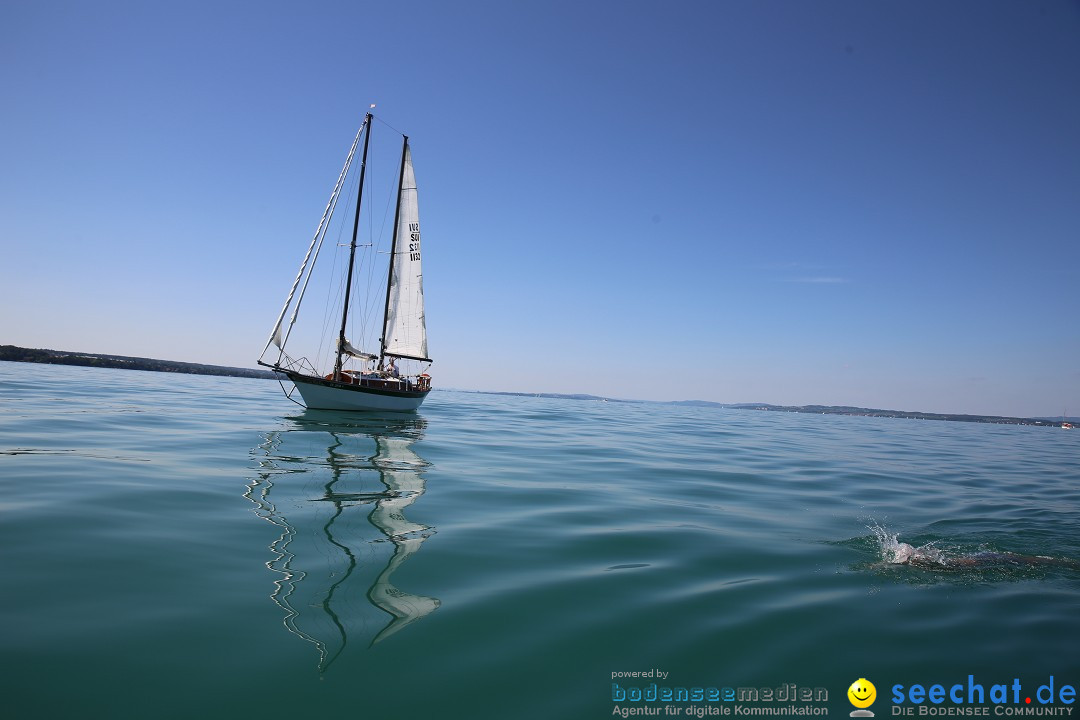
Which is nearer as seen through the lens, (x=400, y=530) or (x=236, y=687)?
(x=236, y=687)

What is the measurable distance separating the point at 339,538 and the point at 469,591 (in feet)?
7.97

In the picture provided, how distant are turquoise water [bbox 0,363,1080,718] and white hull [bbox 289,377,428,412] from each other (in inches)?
625

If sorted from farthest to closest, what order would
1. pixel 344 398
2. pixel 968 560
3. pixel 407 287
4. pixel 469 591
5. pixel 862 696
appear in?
pixel 407 287 < pixel 344 398 < pixel 968 560 < pixel 469 591 < pixel 862 696

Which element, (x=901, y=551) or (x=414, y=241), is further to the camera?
(x=414, y=241)

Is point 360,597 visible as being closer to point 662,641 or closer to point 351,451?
point 662,641

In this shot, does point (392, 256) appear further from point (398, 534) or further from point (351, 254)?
point (398, 534)

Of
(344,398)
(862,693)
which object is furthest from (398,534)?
(344,398)

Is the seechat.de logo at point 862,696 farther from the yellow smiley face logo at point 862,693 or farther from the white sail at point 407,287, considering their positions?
the white sail at point 407,287

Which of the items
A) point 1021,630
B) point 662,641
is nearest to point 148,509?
point 662,641

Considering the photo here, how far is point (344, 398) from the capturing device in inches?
1135

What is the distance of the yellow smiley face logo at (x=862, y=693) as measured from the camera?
151 inches

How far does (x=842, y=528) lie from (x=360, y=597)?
834cm

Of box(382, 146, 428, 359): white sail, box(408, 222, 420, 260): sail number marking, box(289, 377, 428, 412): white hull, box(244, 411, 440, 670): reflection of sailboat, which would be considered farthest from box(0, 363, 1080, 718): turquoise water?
box(408, 222, 420, 260): sail number marking

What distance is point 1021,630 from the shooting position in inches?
198
